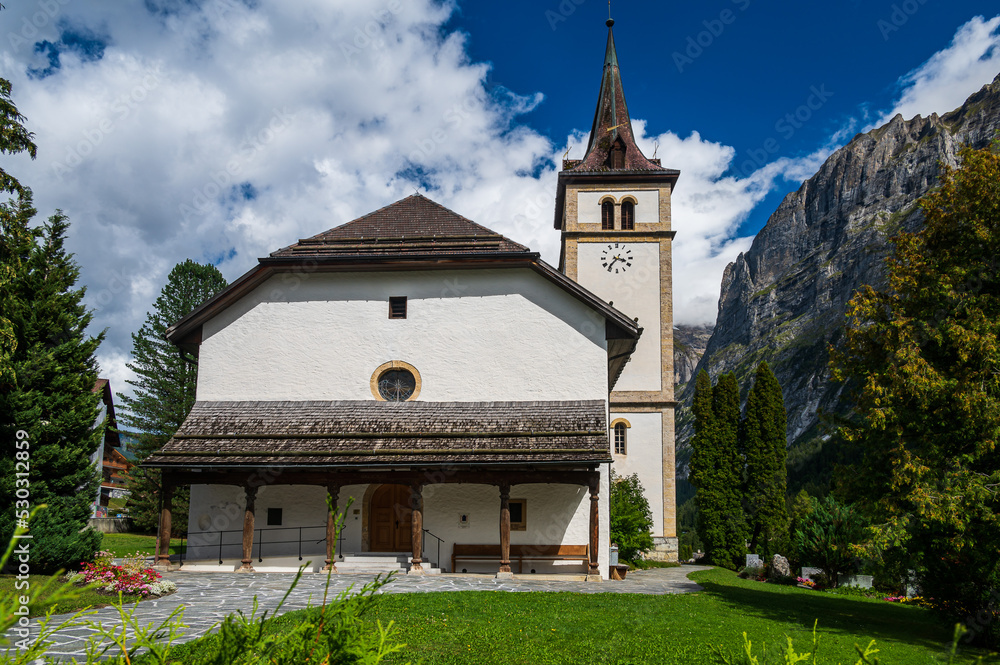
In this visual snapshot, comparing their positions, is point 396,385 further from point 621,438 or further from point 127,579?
point 621,438

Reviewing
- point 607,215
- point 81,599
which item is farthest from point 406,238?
point 607,215

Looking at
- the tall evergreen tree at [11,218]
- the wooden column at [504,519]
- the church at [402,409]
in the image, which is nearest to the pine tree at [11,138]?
the tall evergreen tree at [11,218]

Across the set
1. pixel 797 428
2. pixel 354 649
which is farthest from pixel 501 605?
pixel 797 428

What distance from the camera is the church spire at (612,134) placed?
131 feet

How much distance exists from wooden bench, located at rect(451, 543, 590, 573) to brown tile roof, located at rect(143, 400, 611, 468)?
9.74 ft

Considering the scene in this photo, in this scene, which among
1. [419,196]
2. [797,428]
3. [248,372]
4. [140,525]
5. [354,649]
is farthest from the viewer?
[797,428]

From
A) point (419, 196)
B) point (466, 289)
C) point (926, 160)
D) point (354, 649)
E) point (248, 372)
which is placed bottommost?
point (354, 649)

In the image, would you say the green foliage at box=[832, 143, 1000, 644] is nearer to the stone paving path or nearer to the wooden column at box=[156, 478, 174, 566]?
the stone paving path

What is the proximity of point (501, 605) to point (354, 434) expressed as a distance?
7440 millimetres

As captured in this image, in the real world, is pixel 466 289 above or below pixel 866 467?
above

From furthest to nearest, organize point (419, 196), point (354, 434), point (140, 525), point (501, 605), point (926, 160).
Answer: point (926, 160)
point (140, 525)
point (419, 196)
point (354, 434)
point (501, 605)

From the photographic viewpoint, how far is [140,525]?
1273 inches

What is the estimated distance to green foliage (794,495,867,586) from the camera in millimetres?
20438

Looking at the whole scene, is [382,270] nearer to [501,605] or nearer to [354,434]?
[354,434]
